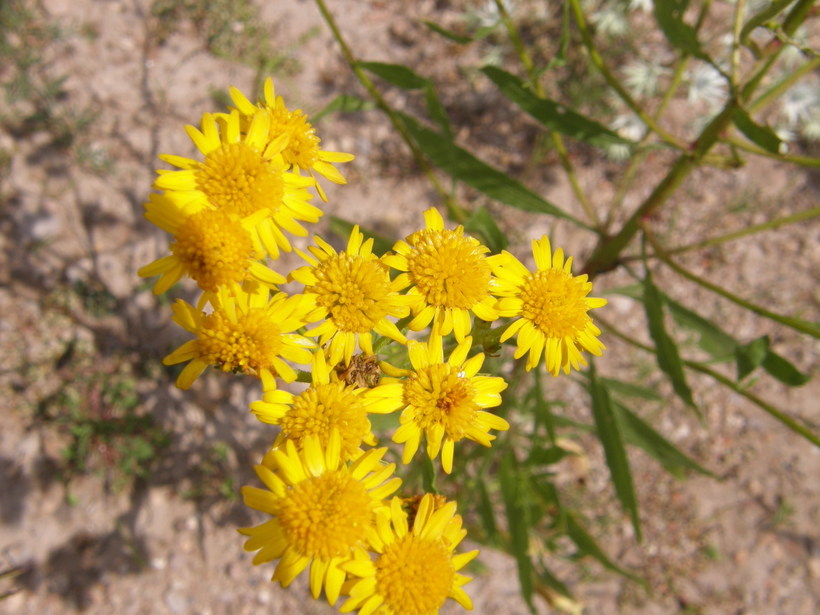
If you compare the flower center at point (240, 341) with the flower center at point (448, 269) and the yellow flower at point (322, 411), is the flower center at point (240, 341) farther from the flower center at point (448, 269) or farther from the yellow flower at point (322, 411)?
the flower center at point (448, 269)

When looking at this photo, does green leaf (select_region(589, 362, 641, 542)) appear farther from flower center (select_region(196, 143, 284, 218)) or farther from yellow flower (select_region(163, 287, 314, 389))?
flower center (select_region(196, 143, 284, 218))

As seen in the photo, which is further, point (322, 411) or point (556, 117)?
point (556, 117)

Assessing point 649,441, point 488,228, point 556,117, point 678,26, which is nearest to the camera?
point 678,26

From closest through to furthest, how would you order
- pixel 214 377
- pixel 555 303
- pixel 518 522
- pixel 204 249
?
pixel 204 249, pixel 555 303, pixel 518 522, pixel 214 377

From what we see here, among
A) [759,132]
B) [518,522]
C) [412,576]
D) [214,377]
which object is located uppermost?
[759,132]

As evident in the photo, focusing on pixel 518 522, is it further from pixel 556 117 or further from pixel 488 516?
pixel 556 117

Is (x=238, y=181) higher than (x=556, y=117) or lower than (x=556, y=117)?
lower

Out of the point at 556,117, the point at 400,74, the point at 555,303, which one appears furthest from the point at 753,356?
the point at 400,74

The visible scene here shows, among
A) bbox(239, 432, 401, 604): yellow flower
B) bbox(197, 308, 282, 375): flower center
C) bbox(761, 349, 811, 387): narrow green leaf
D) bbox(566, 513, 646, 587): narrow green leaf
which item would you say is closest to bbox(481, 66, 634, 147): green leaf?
bbox(761, 349, 811, 387): narrow green leaf

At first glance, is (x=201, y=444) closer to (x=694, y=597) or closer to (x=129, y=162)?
(x=129, y=162)
